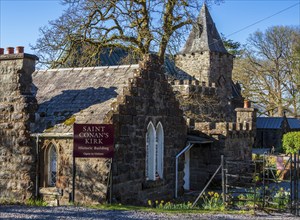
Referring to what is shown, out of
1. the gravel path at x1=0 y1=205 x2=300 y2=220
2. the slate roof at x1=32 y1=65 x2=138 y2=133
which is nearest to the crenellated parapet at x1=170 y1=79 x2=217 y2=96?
the slate roof at x1=32 y1=65 x2=138 y2=133

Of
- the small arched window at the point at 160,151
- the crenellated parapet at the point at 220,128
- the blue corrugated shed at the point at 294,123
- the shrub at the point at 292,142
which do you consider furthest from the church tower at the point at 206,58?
the small arched window at the point at 160,151

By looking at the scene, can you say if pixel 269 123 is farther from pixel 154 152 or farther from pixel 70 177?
pixel 70 177

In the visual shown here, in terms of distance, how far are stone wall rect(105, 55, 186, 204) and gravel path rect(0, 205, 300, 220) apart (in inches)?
99.2

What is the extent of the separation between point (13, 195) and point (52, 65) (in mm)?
12707

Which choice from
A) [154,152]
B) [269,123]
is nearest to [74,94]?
[154,152]

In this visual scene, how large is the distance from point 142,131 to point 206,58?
2272cm

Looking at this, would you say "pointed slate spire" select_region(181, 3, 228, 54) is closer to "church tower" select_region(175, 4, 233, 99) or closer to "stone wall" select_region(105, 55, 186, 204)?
"church tower" select_region(175, 4, 233, 99)

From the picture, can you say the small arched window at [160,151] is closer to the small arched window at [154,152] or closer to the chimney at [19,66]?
the small arched window at [154,152]

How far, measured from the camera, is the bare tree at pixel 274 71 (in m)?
46.5

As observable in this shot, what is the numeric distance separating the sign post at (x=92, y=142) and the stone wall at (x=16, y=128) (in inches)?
94.0

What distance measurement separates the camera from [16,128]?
15562 mm

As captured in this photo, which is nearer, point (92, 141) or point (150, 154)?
point (92, 141)

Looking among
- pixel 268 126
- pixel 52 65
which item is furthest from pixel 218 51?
pixel 52 65

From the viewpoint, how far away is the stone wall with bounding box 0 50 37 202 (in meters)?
15.3
